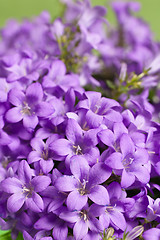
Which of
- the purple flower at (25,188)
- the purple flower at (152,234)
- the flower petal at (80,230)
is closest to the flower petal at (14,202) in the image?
the purple flower at (25,188)

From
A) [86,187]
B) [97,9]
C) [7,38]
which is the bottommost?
[7,38]

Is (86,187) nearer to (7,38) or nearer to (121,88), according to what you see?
(121,88)

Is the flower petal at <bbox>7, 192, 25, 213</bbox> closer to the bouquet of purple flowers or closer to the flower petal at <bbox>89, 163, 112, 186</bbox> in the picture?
the bouquet of purple flowers

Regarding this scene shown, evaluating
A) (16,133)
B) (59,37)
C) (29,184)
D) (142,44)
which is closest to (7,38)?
(59,37)

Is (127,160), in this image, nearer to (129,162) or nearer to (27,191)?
(129,162)

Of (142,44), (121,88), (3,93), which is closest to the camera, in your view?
(3,93)

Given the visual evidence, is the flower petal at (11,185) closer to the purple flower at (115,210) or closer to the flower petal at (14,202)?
the flower petal at (14,202)

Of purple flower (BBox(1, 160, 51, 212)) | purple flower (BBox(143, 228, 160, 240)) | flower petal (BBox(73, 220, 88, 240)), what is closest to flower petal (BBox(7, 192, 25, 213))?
purple flower (BBox(1, 160, 51, 212))

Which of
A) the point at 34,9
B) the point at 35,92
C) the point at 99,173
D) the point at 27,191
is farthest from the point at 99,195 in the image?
the point at 34,9

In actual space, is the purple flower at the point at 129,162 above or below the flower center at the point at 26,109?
above
